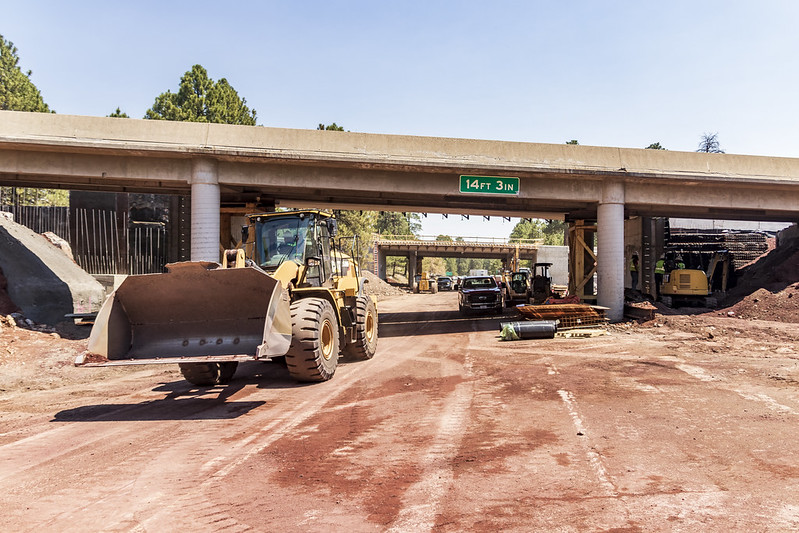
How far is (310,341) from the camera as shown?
27.9 ft

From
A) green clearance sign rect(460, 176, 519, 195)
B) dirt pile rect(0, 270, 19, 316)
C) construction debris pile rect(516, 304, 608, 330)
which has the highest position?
green clearance sign rect(460, 176, 519, 195)

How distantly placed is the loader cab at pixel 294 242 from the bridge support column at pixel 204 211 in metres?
7.75

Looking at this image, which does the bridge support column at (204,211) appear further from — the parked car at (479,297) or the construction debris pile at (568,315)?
the parked car at (479,297)

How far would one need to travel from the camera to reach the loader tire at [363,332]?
11562 millimetres

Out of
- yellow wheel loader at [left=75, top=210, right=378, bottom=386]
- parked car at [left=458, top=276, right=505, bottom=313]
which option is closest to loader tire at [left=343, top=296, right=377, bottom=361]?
yellow wheel loader at [left=75, top=210, right=378, bottom=386]

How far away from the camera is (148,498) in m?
4.38

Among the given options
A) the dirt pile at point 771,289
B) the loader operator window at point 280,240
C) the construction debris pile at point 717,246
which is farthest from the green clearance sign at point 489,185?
the construction debris pile at point 717,246

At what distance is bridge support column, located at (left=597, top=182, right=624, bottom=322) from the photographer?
805 inches

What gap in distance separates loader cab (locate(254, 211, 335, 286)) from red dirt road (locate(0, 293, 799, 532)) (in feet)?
7.05

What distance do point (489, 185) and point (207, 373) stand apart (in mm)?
13191

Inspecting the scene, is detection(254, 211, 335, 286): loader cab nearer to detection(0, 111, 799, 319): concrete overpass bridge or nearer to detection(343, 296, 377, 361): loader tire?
detection(343, 296, 377, 361): loader tire

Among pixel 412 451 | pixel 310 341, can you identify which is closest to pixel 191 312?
pixel 310 341

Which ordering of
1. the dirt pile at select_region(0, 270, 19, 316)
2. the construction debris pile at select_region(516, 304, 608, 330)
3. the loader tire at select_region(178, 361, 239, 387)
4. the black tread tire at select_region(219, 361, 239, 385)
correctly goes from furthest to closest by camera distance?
the construction debris pile at select_region(516, 304, 608, 330) < the dirt pile at select_region(0, 270, 19, 316) < the black tread tire at select_region(219, 361, 239, 385) < the loader tire at select_region(178, 361, 239, 387)

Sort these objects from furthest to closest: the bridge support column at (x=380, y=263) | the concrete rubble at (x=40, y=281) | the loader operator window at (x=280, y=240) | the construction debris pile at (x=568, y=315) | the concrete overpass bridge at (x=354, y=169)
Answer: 1. the bridge support column at (x=380, y=263)
2. the construction debris pile at (x=568, y=315)
3. the concrete overpass bridge at (x=354, y=169)
4. the concrete rubble at (x=40, y=281)
5. the loader operator window at (x=280, y=240)
